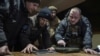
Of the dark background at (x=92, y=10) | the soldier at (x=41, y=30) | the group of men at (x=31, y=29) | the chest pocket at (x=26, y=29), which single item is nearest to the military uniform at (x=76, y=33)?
the group of men at (x=31, y=29)

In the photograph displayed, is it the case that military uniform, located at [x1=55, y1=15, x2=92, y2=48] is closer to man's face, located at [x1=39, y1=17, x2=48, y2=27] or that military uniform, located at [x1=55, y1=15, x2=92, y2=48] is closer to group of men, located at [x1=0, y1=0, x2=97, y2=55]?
group of men, located at [x1=0, y1=0, x2=97, y2=55]

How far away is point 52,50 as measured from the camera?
3184 millimetres

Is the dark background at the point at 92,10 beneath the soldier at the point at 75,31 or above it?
above

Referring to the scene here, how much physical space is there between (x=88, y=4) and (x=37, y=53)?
12.7 feet

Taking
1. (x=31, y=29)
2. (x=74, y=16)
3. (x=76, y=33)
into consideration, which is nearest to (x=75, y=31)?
(x=76, y=33)

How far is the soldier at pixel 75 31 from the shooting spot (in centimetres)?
380

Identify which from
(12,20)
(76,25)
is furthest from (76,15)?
(12,20)

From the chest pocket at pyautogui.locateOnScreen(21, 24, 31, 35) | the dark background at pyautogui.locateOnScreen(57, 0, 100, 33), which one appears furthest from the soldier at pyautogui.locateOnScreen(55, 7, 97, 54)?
the dark background at pyautogui.locateOnScreen(57, 0, 100, 33)

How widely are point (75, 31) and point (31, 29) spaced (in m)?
0.73

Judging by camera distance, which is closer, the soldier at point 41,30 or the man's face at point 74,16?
the soldier at point 41,30

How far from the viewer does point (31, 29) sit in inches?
134

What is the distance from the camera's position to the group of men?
2908 mm

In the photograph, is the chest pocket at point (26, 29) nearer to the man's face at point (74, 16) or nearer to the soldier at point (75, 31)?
the soldier at point (75, 31)

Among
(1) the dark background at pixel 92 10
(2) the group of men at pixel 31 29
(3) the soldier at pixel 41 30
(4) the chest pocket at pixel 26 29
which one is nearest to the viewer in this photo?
(2) the group of men at pixel 31 29
